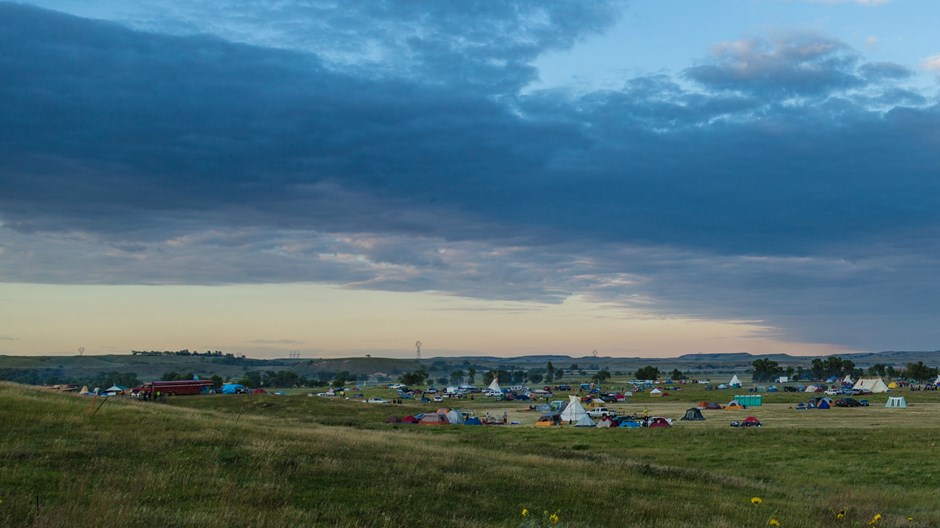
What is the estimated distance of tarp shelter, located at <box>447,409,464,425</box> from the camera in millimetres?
71613

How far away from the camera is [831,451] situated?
42250 millimetres

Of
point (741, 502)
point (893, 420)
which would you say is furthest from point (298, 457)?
point (893, 420)

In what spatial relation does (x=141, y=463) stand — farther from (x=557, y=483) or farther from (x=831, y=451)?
(x=831, y=451)

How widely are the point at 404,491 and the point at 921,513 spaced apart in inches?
595

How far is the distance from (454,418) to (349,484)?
54212 millimetres

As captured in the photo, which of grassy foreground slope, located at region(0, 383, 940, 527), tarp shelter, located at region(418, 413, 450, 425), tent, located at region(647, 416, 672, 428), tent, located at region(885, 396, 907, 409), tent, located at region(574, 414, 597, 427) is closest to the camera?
grassy foreground slope, located at region(0, 383, 940, 527)

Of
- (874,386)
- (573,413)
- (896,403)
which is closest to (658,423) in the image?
(573,413)

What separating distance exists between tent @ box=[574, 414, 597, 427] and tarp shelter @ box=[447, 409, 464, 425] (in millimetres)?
11012

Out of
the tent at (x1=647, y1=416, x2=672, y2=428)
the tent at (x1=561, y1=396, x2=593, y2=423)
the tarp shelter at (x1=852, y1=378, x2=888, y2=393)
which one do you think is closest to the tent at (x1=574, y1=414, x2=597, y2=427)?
the tent at (x1=561, y1=396, x2=593, y2=423)

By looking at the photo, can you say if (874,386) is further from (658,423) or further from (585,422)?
(658,423)

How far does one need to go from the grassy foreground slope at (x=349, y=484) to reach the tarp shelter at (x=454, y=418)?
34.6 m

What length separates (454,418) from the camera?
237 ft

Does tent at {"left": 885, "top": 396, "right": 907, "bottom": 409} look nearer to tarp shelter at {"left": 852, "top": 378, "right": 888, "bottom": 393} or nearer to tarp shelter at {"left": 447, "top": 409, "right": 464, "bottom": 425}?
tarp shelter at {"left": 852, "top": 378, "right": 888, "bottom": 393}

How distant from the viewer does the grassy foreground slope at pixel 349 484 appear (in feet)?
47.3
